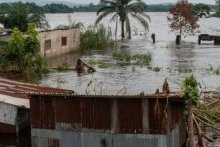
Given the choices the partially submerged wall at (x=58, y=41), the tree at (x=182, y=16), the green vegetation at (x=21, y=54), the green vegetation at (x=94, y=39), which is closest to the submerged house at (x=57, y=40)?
the partially submerged wall at (x=58, y=41)

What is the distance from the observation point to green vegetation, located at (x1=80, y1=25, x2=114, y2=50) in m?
49.8

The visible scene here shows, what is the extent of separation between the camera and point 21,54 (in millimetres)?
32938

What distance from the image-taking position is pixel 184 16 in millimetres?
58531

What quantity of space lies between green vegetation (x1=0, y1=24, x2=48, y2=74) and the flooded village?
0.06m

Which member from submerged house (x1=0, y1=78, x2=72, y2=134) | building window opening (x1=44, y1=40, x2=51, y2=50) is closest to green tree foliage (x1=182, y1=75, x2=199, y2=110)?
submerged house (x1=0, y1=78, x2=72, y2=134)

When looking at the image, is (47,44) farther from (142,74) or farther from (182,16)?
(182,16)

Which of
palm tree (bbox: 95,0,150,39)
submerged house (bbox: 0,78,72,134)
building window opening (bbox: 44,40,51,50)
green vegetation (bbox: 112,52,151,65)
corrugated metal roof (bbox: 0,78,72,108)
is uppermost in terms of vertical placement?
palm tree (bbox: 95,0,150,39)

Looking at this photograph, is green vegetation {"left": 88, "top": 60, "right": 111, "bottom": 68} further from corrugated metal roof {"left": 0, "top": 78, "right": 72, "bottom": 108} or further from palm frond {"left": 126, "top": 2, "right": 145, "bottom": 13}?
palm frond {"left": 126, "top": 2, "right": 145, "bottom": 13}

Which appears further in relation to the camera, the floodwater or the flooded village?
the floodwater

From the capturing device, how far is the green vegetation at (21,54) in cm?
3297

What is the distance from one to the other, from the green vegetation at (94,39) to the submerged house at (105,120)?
33.9m

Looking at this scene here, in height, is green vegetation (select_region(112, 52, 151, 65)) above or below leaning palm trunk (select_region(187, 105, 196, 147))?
above

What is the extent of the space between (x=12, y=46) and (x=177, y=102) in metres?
20.2

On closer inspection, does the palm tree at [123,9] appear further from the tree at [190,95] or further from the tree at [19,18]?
the tree at [190,95]
